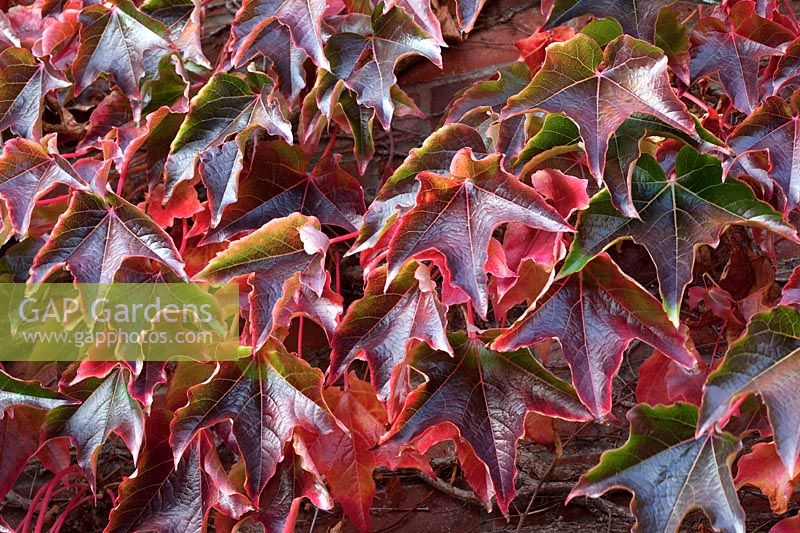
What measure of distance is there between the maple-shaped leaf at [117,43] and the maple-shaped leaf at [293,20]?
0.15 metres

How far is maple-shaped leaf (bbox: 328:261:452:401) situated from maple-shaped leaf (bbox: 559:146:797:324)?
15cm

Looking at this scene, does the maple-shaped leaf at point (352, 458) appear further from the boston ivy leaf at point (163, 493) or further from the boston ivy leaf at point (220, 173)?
the boston ivy leaf at point (220, 173)

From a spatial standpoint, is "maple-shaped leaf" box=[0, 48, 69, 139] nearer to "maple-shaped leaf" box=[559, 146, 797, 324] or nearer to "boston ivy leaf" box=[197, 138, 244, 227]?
"boston ivy leaf" box=[197, 138, 244, 227]

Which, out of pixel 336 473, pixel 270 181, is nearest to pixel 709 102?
pixel 270 181

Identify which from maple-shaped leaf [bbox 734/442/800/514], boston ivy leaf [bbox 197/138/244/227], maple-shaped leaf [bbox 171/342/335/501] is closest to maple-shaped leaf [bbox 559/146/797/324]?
maple-shaped leaf [bbox 734/442/800/514]

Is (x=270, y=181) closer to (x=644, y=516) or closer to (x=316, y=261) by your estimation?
(x=316, y=261)

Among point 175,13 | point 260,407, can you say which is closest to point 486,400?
point 260,407

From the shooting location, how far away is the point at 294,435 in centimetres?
90

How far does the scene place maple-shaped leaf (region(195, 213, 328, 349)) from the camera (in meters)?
0.85

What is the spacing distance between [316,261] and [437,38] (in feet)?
0.94

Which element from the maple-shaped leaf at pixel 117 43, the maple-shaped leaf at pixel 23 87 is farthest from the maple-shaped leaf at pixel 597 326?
the maple-shaped leaf at pixel 23 87

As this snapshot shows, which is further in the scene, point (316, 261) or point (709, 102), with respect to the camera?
point (709, 102)

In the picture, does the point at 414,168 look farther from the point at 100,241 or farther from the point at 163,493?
the point at 163,493

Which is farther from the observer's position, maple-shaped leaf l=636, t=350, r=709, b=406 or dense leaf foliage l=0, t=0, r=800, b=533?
maple-shaped leaf l=636, t=350, r=709, b=406
